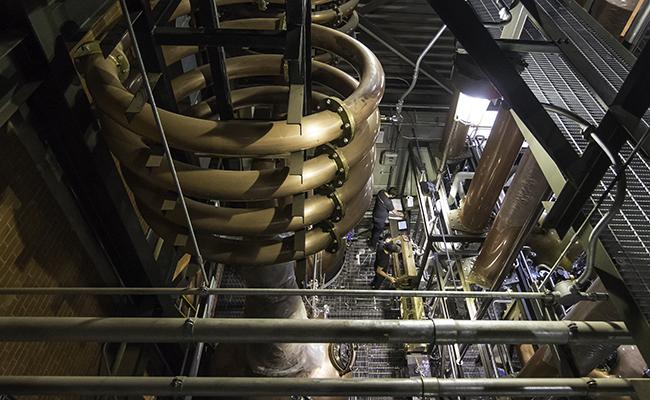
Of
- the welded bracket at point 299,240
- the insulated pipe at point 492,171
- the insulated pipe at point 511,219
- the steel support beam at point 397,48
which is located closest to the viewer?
the welded bracket at point 299,240

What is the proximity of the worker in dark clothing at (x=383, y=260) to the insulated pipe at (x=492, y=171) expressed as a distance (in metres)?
1.99

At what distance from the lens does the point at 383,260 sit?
280 inches

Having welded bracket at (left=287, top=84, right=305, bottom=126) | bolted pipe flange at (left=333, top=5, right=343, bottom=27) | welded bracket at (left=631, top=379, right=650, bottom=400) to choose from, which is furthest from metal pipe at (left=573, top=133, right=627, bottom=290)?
bolted pipe flange at (left=333, top=5, right=343, bottom=27)

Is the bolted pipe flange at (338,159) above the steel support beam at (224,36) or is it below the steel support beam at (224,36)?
below

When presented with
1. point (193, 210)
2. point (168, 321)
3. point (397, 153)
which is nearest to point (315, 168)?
point (193, 210)

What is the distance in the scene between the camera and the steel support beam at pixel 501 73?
1.73 meters

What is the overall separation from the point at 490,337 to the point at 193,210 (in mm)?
1750

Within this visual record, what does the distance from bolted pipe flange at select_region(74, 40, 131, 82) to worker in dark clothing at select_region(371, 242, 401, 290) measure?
5.40 metres

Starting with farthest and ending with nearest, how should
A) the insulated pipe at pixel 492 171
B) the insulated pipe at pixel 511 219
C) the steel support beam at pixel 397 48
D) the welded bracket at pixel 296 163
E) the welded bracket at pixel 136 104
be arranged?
the steel support beam at pixel 397 48 < the insulated pipe at pixel 492 171 < the insulated pipe at pixel 511 219 < the welded bracket at pixel 296 163 < the welded bracket at pixel 136 104

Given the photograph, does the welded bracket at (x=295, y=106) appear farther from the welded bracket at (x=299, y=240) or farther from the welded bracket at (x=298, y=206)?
the welded bracket at (x=299, y=240)

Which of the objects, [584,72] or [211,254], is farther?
[211,254]

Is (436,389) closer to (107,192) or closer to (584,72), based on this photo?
(584,72)

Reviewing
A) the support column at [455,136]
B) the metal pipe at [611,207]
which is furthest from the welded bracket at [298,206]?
the support column at [455,136]

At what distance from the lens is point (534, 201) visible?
384cm
